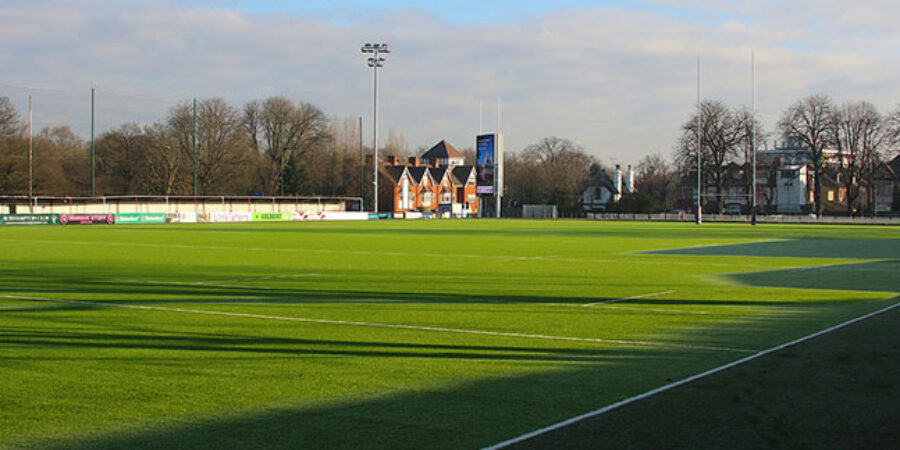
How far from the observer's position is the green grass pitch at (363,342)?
6.47 meters

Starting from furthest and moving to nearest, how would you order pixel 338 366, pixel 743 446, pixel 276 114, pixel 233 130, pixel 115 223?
1. pixel 276 114
2. pixel 233 130
3. pixel 115 223
4. pixel 338 366
5. pixel 743 446

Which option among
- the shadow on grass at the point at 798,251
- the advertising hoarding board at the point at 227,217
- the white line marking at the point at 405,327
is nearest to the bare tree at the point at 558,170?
the advertising hoarding board at the point at 227,217

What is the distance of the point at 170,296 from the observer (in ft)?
50.8

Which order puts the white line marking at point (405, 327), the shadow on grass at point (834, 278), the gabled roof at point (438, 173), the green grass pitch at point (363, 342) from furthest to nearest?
the gabled roof at point (438, 173) < the shadow on grass at point (834, 278) < the white line marking at point (405, 327) < the green grass pitch at point (363, 342)

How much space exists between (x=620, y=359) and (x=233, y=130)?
294 feet

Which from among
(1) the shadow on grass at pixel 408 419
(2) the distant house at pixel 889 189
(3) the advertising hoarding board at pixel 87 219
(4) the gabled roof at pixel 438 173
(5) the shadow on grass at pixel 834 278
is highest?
(4) the gabled roof at pixel 438 173

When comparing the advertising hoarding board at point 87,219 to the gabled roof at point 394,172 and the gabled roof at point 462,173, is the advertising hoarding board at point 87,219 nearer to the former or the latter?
the gabled roof at point 394,172

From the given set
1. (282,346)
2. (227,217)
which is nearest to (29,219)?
(227,217)

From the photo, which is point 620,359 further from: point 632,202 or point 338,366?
point 632,202

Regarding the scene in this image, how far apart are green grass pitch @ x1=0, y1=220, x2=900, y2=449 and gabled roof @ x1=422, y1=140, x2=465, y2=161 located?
124403mm

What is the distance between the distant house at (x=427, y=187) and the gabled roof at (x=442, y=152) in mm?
372

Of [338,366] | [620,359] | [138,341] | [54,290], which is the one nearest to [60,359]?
[138,341]

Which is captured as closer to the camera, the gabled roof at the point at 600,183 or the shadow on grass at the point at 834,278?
the shadow on grass at the point at 834,278

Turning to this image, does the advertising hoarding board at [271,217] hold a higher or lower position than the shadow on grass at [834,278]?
higher
